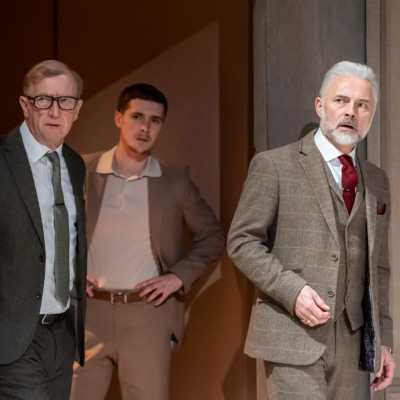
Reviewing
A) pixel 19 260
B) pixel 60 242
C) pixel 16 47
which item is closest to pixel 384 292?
pixel 60 242

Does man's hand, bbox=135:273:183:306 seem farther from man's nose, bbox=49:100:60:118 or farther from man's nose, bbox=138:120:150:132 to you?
man's nose, bbox=49:100:60:118

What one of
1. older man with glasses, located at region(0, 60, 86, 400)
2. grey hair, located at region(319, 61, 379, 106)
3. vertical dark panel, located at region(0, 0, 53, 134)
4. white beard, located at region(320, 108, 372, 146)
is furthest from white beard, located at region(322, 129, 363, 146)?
vertical dark panel, located at region(0, 0, 53, 134)

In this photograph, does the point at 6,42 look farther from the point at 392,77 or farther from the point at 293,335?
the point at 293,335

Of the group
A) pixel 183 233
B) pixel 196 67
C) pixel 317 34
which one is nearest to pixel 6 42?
pixel 196 67

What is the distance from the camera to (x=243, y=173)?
188 inches

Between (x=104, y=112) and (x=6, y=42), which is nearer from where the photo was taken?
(x=104, y=112)

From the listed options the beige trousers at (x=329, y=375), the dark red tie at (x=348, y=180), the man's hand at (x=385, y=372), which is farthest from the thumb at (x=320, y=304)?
the man's hand at (x=385, y=372)

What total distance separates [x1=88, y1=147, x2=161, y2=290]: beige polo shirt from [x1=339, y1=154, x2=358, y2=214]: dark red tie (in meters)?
1.10

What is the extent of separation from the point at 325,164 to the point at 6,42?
2629 mm

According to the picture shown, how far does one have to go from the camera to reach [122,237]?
445cm

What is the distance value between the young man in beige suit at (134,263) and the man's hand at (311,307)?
1.06m

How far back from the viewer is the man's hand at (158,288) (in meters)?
4.40

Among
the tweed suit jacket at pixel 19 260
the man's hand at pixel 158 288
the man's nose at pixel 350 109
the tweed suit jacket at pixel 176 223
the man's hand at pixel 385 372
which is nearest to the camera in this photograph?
the tweed suit jacket at pixel 19 260

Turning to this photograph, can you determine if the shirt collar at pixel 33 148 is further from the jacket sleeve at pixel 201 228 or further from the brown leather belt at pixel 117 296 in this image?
the jacket sleeve at pixel 201 228
